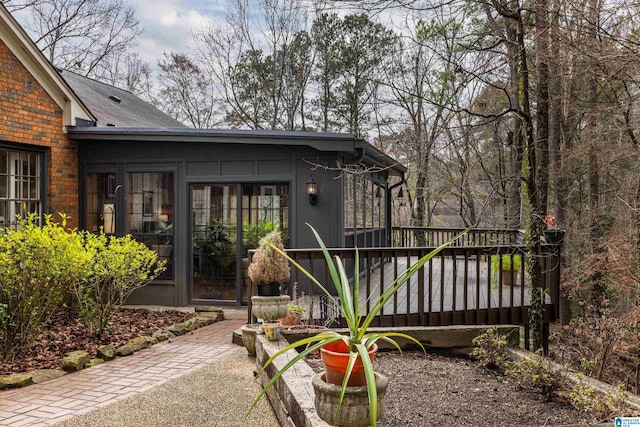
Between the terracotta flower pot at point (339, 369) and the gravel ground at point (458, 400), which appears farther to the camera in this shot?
the gravel ground at point (458, 400)

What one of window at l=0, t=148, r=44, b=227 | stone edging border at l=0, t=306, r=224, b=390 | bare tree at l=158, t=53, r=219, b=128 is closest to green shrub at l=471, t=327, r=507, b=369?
stone edging border at l=0, t=306, r=224, b=390

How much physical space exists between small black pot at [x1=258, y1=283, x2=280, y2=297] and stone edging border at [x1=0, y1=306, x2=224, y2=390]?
1.76 meters

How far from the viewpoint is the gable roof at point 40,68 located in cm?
660

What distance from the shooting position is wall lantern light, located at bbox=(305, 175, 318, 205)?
278 inches

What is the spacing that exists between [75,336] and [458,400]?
4.57 metres

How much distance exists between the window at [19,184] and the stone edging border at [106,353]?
2665 mm

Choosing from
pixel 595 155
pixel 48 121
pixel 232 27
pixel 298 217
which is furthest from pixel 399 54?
pixel 48 121

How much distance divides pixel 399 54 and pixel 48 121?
37.7 feet

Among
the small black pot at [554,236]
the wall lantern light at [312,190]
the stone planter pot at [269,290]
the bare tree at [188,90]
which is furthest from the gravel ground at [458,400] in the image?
the bare tree at [188,90]

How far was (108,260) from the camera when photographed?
5.76 metres

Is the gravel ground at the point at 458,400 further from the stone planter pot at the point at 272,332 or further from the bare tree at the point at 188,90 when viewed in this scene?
the bare tree at the point at 188,90

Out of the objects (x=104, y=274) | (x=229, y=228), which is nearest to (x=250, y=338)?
(x=104, y=274)

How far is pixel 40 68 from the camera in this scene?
711cm

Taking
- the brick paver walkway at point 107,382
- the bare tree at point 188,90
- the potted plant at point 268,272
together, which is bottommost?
the brick paver walkway at point 107,382
